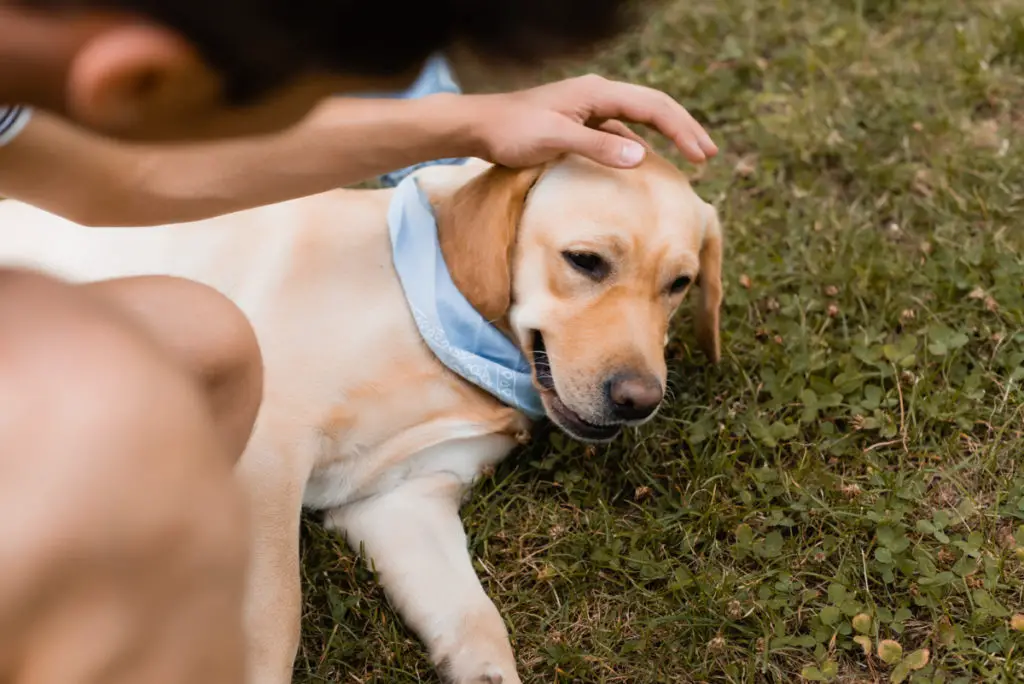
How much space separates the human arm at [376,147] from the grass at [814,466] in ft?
2.32

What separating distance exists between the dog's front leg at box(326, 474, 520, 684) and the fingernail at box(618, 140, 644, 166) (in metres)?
0.86

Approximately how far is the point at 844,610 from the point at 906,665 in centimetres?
17

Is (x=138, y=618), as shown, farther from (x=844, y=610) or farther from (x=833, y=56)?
(x=833, y=56)

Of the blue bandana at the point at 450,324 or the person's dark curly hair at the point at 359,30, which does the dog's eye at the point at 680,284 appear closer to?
the blue bandana at the point at 450,324

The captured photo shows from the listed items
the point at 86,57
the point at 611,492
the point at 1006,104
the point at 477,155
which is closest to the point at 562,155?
the point at 477,155

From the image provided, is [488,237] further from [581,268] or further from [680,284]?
[680,284]

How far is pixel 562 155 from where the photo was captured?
2.45 metres

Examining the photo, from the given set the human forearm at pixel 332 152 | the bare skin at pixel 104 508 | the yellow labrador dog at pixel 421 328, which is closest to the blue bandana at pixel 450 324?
the yellow labrador dog at pixel 421 328

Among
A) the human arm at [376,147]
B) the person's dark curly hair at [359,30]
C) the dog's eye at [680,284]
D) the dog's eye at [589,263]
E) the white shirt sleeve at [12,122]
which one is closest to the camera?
the person's dark curly hair at [359,30]

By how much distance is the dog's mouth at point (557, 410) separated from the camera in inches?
96.7

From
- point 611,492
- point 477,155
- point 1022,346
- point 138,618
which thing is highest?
point 138,618

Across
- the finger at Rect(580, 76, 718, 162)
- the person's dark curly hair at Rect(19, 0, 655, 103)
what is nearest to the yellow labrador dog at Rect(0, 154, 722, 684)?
the finger at Rect(580, 76, 718, 162)

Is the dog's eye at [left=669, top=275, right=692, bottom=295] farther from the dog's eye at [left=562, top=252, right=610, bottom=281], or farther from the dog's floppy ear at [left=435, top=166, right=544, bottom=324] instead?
the dog's floppy ear at [left=435, top=166, right=544, bottom=324]

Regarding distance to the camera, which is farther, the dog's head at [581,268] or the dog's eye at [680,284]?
the dog's eye at [680,284]
